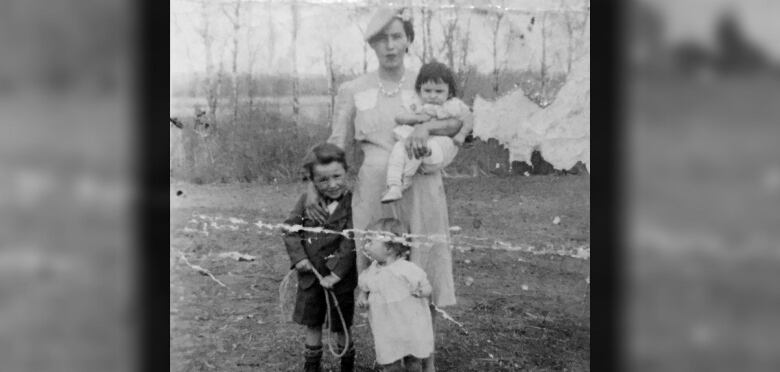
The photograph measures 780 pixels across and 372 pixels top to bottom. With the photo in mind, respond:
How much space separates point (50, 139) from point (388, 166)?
3.57 ft

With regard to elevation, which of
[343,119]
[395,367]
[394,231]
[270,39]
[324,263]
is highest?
[270,39]

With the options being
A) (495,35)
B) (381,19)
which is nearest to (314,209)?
(381,19)

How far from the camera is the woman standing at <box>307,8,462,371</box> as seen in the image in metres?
2.80

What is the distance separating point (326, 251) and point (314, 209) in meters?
0.15

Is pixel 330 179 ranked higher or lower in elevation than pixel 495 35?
lower

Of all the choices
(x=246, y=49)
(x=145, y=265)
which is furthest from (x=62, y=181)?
(x=246, y=49)

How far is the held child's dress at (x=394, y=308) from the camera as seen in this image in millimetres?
2779

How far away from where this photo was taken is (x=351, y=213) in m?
2.79

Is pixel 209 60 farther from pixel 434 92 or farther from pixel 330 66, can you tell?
pixel 434 92

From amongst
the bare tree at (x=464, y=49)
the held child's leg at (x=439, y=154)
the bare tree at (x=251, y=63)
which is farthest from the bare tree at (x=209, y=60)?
the bare tree at (x=464, y=49)

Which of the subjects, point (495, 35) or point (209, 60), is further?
point (495, 35)

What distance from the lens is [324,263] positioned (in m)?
2.77

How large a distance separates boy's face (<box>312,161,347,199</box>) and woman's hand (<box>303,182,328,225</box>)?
0.03 metres

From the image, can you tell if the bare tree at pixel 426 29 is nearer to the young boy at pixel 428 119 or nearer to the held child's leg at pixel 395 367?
the young boy at pixel 428 119
